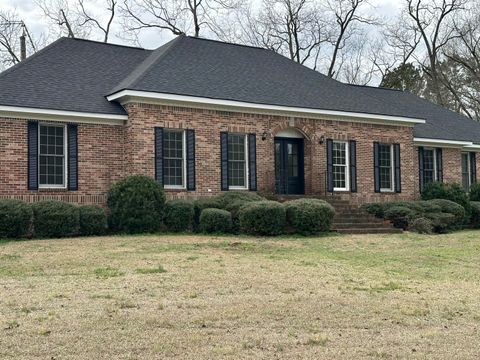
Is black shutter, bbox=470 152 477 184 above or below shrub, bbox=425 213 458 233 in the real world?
above

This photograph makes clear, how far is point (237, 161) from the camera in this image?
2214cm

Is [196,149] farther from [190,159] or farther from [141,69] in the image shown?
[141,69]

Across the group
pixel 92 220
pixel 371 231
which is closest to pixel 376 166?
pixel 371 231

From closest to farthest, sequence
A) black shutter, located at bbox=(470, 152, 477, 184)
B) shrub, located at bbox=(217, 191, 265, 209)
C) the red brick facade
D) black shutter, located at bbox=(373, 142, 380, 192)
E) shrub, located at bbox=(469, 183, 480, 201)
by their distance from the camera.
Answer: the red brick facade < shrub, located at bbox=(217, 191, 265, 209) < black shutter, located at bbox=(373, 142, 380, 192) < shrub, located at bbox=(469, 183, 480, 201) < black shutter, located at bbox=(470, 152, 477, 184)

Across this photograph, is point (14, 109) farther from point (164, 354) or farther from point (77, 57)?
point (164, 354)

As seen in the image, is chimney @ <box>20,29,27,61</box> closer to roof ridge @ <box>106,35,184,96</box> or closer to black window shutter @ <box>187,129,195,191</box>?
roof ridge @ <box>106,35,184,96</box>

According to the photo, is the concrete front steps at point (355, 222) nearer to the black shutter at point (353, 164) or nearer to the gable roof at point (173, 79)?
the black shutter at point (353, 164)

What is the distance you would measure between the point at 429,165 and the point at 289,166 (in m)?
7.85

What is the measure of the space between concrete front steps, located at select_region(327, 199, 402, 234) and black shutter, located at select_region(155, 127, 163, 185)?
561 cm

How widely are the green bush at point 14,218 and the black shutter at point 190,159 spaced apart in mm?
5438

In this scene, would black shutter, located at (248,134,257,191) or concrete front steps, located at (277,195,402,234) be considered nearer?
concrete front steps, located at (277,195,402,234)

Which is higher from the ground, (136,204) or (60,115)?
(60,115)

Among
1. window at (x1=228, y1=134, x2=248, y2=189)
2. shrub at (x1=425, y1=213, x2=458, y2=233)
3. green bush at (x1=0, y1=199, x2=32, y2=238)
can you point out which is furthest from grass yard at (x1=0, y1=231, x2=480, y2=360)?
window at (x1=228, y1=134, x2=248, y2=189)

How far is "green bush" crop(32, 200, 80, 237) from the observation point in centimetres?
1728
